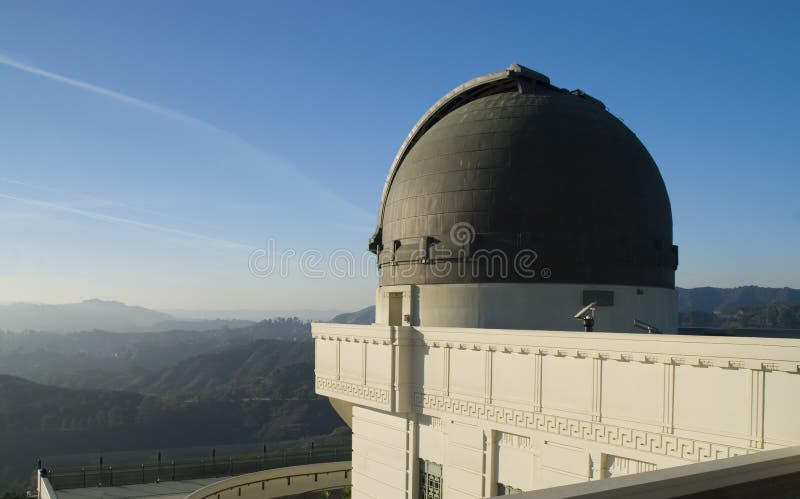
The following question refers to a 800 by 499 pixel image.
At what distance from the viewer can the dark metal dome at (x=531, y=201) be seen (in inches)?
587

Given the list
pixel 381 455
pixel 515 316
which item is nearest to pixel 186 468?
pixel 381 455

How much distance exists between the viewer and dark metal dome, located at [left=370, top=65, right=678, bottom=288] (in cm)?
1490

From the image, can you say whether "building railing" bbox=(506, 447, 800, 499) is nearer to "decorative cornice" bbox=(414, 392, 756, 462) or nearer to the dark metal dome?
"decorative cornice" bbox=(414, 392, 756, 462)

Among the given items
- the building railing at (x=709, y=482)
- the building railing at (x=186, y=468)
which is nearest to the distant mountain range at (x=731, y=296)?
the building railing at (x=186, y=468)

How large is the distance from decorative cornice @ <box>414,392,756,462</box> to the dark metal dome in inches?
121

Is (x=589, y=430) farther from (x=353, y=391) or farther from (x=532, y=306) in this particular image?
(x=353, y=391)

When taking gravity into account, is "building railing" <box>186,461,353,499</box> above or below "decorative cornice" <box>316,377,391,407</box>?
below

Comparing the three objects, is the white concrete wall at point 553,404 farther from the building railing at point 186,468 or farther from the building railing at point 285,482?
the building railing at point 186,468

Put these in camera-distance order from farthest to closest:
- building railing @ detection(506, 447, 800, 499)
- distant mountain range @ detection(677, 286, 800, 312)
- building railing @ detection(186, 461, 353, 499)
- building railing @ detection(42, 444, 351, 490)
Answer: distant mountain range @ detection(677, 286, 800, 312) → building railing @ detection(42, 444, 351, 490) → building railing @ detection(186, 461, 353, 499) → building railing @ detection(506, 447, 800, 499)

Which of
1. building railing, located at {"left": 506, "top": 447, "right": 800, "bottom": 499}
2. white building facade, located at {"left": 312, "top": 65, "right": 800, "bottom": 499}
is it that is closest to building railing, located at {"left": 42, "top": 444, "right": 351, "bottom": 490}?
white building facade, located at {"left": 312, "top": 65, "right": 800, "bottom": 499}

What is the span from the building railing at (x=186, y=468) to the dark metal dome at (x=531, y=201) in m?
11.8

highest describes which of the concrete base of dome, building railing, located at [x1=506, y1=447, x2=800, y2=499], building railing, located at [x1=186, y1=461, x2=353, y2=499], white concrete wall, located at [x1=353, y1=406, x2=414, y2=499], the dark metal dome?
the dark metal dome

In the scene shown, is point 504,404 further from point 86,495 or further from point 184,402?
point 184,402

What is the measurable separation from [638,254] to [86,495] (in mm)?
18544
